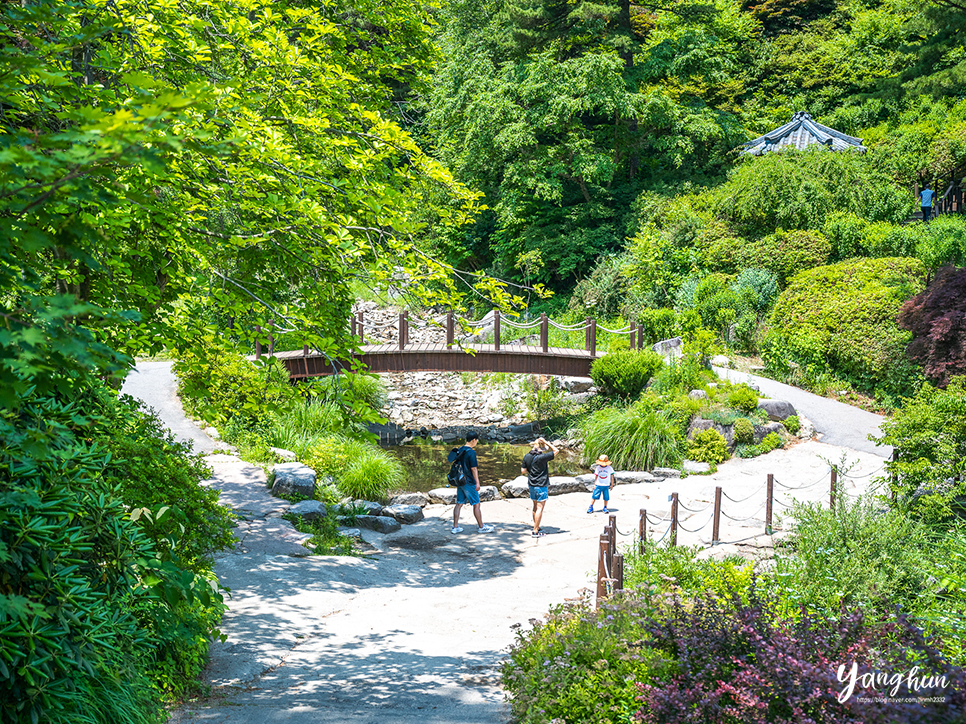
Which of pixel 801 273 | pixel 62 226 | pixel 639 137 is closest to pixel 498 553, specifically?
pixel 62 226

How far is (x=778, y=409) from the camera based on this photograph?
14992 millimetres

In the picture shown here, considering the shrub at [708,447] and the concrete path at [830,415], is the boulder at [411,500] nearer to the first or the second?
the shrub at [708,447]

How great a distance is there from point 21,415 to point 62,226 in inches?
69.8

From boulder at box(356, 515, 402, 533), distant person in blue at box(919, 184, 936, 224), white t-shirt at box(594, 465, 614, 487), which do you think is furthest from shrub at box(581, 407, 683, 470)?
distant person in blue at box(919, 184, 936, 224)

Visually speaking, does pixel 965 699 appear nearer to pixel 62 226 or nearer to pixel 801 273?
pixel 62 226

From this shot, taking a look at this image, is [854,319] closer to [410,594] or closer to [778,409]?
[778,409]

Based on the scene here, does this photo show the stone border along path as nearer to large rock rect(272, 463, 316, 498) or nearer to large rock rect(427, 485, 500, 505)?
large rock rect(272, 463, 316, 498)

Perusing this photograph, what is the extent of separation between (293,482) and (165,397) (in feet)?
22.2

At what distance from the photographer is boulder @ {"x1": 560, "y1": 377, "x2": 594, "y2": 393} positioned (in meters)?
21.5

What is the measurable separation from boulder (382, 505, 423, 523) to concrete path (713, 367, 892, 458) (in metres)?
7.99

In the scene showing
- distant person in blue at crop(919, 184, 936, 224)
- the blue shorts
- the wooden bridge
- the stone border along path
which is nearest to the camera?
the stone border along path

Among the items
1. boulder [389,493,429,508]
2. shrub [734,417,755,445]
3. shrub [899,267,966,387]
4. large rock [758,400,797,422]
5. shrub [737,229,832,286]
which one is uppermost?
shrub [737,229,832,286]

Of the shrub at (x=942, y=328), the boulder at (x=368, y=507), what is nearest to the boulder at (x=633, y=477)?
the boulder at (x=368, y=507)

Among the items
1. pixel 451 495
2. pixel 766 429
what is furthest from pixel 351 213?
pixel 766 429
